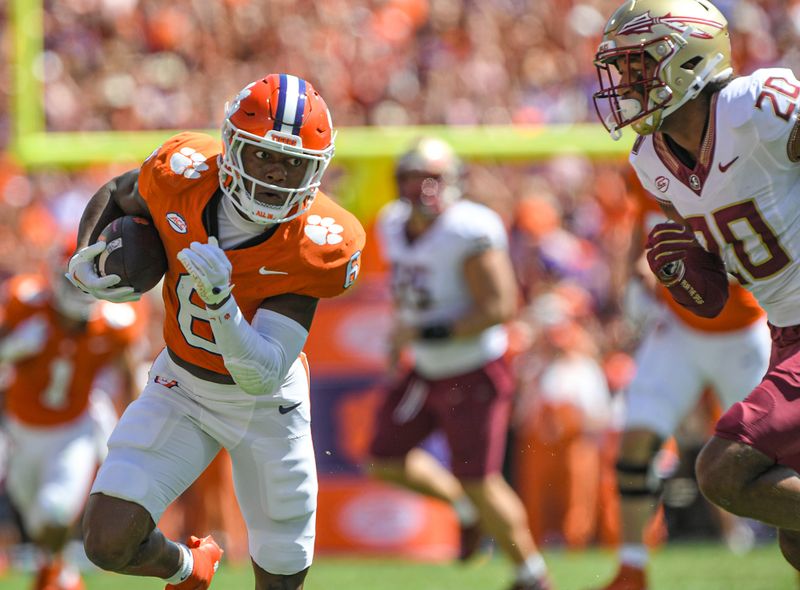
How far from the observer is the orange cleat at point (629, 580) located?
16.9 feet

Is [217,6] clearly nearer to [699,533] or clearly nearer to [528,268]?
[528,268]

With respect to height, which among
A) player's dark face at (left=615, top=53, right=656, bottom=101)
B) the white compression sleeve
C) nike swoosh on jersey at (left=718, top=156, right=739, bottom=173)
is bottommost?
the white compression sleeve

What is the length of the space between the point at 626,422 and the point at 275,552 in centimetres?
202

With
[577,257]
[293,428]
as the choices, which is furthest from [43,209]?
[293,428]

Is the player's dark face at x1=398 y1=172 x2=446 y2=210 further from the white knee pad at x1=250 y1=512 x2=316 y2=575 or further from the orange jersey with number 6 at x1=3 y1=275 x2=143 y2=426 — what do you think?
the white knee pad at x1=250 y1=512 x2=316 y2=575

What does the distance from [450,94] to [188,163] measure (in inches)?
260

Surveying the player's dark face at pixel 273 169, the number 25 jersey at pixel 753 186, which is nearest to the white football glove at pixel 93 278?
the player's dark face at pixel 273 169

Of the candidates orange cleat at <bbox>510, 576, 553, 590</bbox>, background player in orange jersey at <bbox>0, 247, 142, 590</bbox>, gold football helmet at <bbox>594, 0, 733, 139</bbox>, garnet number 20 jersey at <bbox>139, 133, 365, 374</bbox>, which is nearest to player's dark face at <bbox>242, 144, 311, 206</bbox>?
garnet number 20 jersey at <bbox>139, 133, 365, 374</bbox>

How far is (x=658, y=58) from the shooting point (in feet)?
12.6

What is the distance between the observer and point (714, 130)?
386 centimetres

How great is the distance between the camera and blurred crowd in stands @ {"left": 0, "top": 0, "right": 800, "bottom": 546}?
8438mm

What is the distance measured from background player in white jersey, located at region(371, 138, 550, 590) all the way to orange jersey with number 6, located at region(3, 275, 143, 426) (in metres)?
1.39

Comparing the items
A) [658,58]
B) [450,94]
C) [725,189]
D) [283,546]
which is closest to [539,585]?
[283,546]

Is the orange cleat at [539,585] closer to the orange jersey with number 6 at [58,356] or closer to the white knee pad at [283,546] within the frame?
the white knee pad at [283,546]
